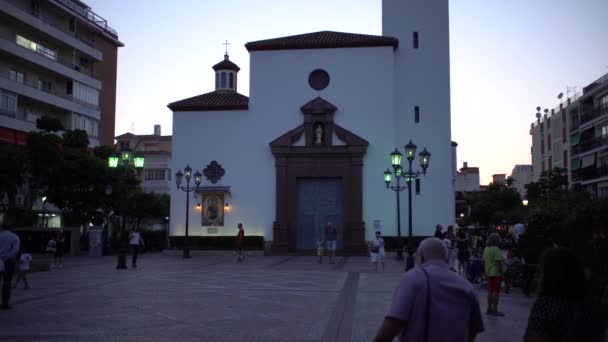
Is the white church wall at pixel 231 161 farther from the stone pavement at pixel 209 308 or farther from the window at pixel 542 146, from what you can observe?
the window at pixel 542 146

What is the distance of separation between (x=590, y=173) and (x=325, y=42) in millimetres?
33957

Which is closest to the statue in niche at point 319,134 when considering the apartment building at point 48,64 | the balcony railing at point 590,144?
the apartment building at point 48,64

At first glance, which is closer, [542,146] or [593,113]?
[593,113]

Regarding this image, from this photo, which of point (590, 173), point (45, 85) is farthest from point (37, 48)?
point (590, 173)

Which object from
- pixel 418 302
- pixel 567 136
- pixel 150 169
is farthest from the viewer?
pixel 150 169

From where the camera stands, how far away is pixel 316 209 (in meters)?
35.2

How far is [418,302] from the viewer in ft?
13.9

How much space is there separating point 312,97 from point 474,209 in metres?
50.7

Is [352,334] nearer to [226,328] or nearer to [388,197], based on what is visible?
[226,328]

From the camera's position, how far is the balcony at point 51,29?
135 ft

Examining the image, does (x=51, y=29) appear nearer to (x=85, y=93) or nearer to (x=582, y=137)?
(x=85, y=93)

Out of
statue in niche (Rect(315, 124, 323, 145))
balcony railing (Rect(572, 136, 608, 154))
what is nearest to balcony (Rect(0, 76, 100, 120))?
statue in niche (Rect(315, 124, 323, 145))

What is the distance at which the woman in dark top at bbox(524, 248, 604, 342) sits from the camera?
4.31 m

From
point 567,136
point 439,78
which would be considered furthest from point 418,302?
point 567,136
